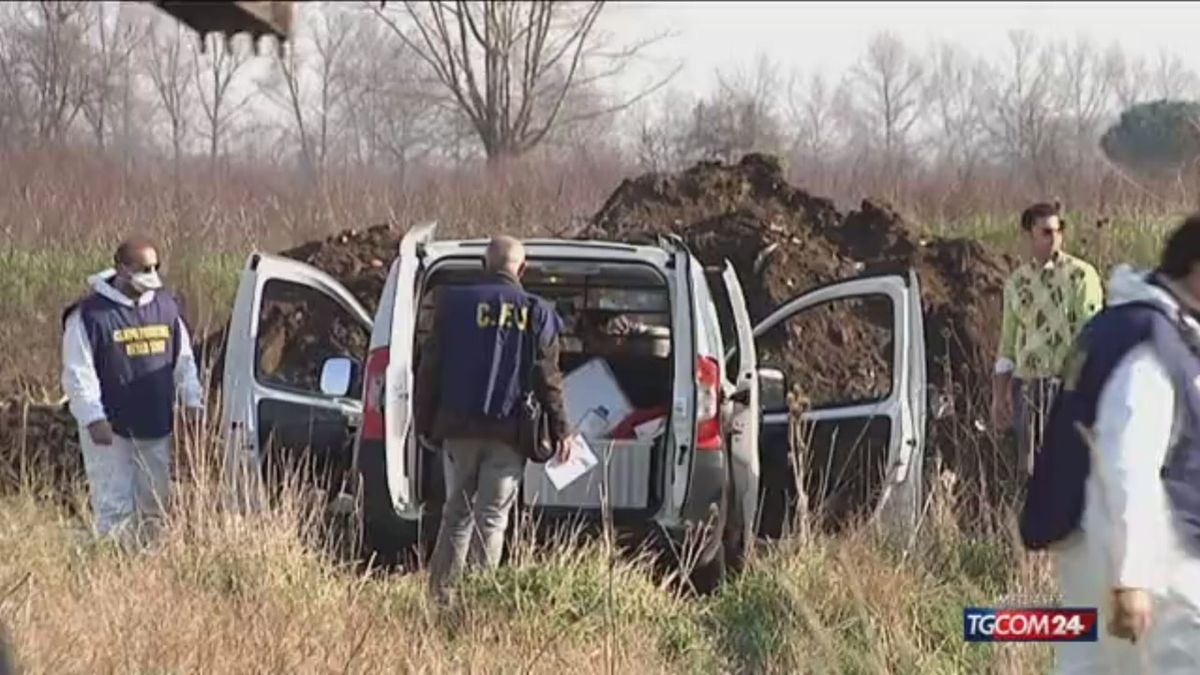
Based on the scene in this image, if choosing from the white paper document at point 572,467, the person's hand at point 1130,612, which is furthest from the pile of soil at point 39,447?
the person's hand at point 1130,612

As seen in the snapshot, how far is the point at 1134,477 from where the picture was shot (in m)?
4.66

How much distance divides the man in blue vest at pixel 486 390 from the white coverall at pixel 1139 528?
11.7 ft

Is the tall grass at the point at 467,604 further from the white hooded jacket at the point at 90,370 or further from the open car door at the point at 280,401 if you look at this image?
the white hooded jacket at the point at 90,370

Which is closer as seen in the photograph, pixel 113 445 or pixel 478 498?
pixel 478 498

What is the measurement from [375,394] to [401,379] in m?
0.13

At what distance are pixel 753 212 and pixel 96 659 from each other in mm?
11079

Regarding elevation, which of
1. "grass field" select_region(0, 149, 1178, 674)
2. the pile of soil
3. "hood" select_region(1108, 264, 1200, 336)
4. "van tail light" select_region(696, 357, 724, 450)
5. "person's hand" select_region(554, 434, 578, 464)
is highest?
"hood" select_region(1108, 264, 1200, 336)

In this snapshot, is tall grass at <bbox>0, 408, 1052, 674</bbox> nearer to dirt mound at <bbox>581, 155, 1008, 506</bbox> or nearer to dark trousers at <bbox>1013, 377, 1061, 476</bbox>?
dark trousers at <bbox>1013, 377, 1061, 476</bbox>

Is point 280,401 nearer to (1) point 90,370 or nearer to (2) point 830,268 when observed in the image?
(1) point 90,370

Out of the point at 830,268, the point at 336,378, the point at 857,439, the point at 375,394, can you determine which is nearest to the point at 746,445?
the point at 857,439

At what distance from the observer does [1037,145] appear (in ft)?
102

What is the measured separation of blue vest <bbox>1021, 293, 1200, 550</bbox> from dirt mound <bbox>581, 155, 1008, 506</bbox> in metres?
5.20

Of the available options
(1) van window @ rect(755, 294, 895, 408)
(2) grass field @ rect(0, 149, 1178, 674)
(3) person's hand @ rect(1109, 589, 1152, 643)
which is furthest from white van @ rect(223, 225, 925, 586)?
(3) person's hand @ rect(1109, 589, 1152, 643)

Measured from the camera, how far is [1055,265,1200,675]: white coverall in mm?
4641
